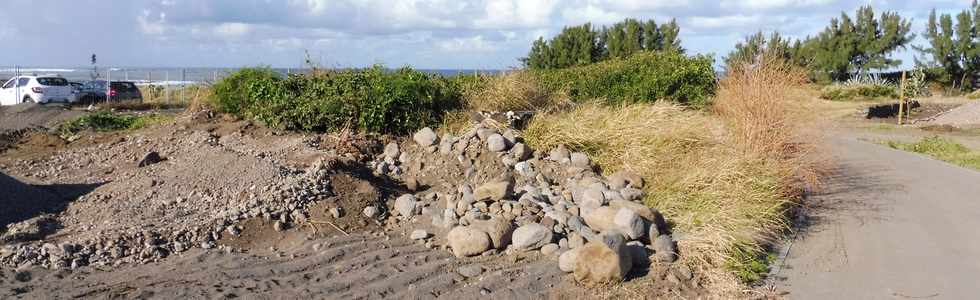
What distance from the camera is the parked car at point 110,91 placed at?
28625 mm

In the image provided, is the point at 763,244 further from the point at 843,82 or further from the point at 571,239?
the point at 843,82

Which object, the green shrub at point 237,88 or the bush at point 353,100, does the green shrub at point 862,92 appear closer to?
the bush at point 353,100

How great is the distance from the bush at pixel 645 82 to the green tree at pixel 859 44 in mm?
31777

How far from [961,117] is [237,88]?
25.1 meters

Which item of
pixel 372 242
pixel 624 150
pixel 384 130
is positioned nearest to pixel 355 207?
pixel 372 242

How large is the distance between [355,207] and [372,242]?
788mm

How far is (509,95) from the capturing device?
1199 centimetres

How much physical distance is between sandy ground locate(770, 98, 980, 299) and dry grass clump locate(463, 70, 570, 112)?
4.13 metres

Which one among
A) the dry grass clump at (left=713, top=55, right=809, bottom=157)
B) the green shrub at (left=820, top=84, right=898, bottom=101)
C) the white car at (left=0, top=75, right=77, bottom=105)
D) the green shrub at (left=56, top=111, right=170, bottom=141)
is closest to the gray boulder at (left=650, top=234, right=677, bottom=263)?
the dry grass clump at (left=713, top=55, right=809, bottom=157)

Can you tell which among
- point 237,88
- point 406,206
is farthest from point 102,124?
point 406,206

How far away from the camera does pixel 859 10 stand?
1741 inches

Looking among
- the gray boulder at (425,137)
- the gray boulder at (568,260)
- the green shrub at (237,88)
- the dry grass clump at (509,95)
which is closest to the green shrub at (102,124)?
the green shrub at (237,88)

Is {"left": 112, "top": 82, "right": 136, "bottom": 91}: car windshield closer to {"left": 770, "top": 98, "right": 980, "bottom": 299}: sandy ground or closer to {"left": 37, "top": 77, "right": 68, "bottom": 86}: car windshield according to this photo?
{"left": 37, "top": 77, "right": 68, "bottom": 86}: car windshield

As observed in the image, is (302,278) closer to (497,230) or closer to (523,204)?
(497,230)
